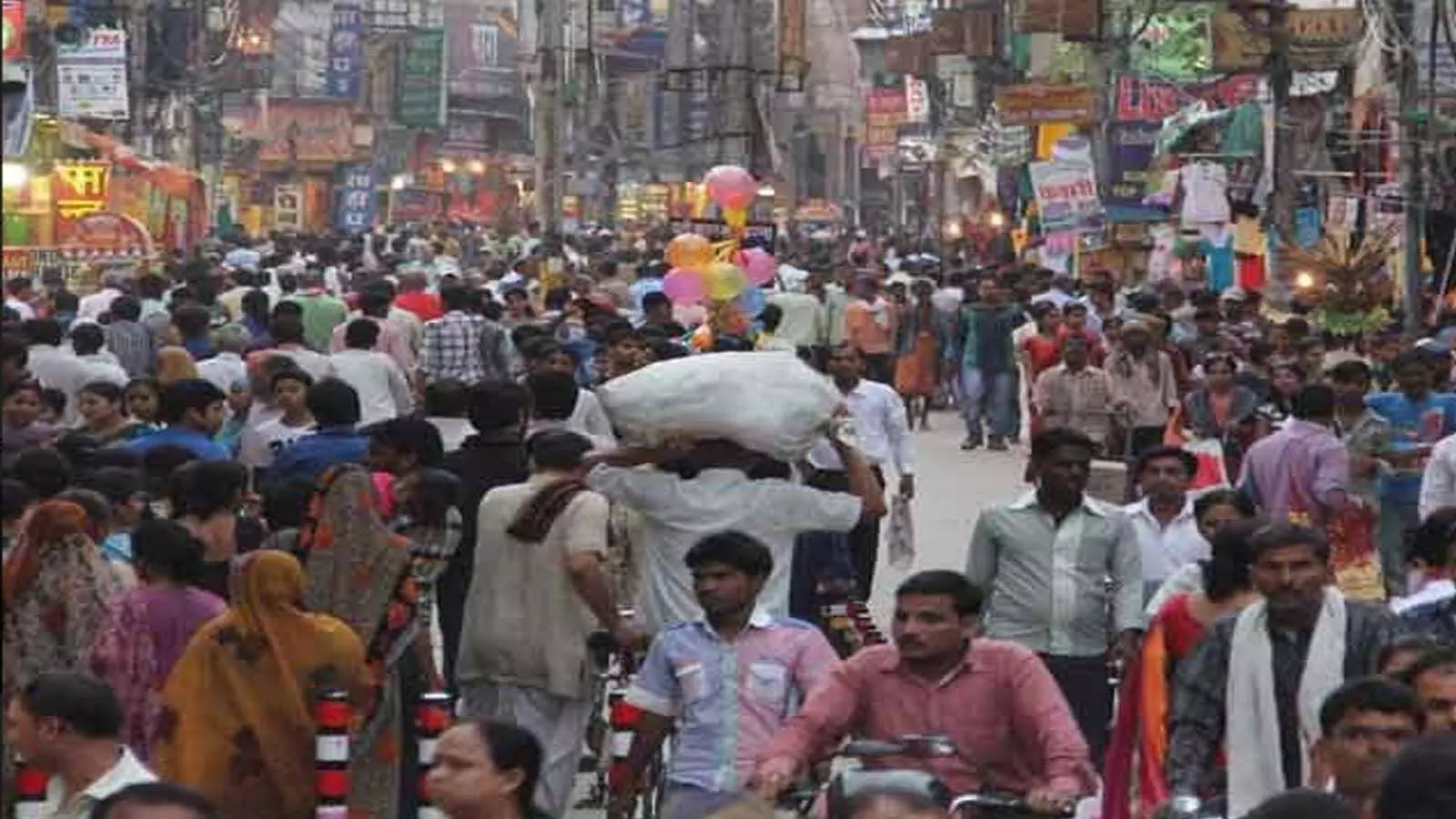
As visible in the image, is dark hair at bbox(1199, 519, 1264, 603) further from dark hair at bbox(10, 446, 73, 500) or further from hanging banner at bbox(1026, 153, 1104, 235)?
hanging banner at bbox(1026, 153, 1104, 235)

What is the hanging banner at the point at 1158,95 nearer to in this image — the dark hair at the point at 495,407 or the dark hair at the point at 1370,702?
the dark hair at the point at 495,407

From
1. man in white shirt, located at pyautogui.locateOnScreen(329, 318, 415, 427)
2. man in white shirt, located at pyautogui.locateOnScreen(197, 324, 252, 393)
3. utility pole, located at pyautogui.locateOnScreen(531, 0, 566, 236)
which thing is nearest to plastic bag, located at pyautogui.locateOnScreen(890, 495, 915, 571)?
man in white shirt, located at pyautogui.locateOnScreen(329, 318, 415, 427)

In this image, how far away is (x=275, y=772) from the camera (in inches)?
366

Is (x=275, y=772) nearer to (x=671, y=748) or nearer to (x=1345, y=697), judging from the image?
(x=671, y=748)

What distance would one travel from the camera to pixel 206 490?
10.6 m

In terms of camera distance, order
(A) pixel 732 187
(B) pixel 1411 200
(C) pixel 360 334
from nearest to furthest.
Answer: (C) pixel 360 334 → (B) pixel 1411 200 → (A) pixel 732 187

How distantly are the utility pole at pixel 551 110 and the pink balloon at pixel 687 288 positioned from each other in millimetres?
20396

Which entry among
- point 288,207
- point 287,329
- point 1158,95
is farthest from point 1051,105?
point 288,207

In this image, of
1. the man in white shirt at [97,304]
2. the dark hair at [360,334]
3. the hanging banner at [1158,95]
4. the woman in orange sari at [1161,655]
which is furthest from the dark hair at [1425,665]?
the hanging banner at [1158,95]

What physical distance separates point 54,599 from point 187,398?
4.06 meters

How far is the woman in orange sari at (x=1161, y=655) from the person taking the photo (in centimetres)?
943

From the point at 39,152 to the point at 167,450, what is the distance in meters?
31.4

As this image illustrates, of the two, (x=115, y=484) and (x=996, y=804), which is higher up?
(x=115, y=484)

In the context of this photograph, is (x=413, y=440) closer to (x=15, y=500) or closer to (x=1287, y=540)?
(x=15, y=500)
